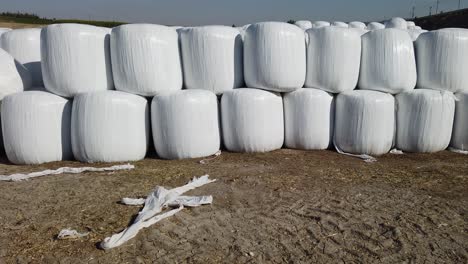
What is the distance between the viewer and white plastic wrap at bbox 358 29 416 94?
4016 mm

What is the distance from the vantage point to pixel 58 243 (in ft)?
7.14

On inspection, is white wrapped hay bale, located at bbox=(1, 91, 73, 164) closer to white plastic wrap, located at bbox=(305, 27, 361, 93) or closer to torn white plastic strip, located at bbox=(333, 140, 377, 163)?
white plastic wrap, located at bbox=(305, 27, 361, 93)

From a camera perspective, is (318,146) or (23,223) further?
(318,146)

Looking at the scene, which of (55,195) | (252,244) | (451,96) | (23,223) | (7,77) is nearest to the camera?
(252,244)

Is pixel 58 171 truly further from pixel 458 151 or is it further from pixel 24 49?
pixel 458 151

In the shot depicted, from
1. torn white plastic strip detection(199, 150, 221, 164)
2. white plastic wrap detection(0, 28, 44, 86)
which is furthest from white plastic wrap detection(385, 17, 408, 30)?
white plastic wrap detection(0, 28, 44, 86)

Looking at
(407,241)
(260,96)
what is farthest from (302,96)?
(407,241)

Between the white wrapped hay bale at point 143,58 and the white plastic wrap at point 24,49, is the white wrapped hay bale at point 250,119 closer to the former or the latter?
the white wrapped hay bale at point 143,58

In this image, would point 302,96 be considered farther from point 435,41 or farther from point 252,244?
point 252,244

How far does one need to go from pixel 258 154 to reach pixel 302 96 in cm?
78

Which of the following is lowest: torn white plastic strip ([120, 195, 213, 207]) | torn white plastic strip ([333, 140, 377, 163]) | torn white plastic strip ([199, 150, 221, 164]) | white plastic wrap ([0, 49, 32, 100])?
torn white plastic strip ([333, 140, 377, 163])

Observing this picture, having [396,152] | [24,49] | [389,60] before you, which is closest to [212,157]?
[396,152]

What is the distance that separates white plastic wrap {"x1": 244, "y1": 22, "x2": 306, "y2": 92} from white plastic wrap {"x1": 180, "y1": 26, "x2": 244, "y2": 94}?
12cm

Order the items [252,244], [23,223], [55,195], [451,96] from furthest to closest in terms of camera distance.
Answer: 1. [451,96]
2. [55,195]
3. [23,223]
4. [252,244]
